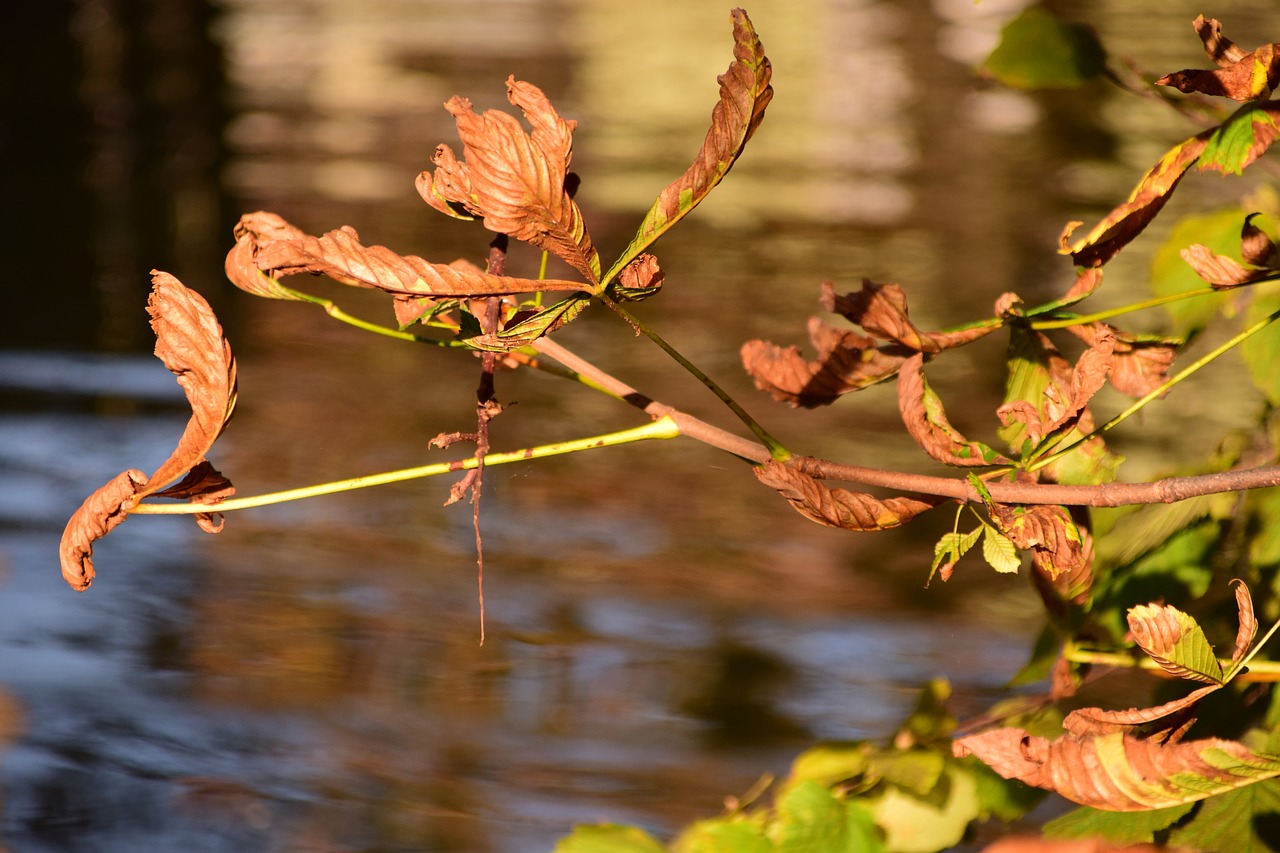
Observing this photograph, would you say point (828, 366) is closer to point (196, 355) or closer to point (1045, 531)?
point (1045, 531)

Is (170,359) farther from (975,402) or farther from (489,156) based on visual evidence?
(975,402)

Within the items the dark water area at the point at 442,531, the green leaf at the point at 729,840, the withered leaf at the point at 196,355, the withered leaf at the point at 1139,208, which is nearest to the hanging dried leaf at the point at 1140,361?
the withered leaf at the point at 1139,208

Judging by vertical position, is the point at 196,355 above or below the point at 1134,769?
above

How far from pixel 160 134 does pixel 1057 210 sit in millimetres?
3177

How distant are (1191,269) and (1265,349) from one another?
0.50ft

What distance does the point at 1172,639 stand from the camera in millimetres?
478

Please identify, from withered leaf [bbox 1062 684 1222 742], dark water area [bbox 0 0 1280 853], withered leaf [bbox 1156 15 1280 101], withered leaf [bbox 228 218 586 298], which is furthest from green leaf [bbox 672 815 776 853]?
dark water area [bbox 0 0 1280 853]

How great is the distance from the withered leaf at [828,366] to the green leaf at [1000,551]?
141 mm

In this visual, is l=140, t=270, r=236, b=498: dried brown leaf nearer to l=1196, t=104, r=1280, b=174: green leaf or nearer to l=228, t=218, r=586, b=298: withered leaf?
l=228, t=218, r=586, b=298: withered leaf

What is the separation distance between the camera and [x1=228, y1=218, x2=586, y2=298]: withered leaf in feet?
1.48

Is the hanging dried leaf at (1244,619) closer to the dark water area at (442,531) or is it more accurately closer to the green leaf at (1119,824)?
the green leaf at (1119,824)

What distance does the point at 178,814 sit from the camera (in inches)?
46.5

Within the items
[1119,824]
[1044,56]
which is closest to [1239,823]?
[1119,824]

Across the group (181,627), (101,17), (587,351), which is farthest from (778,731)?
(101,17)
